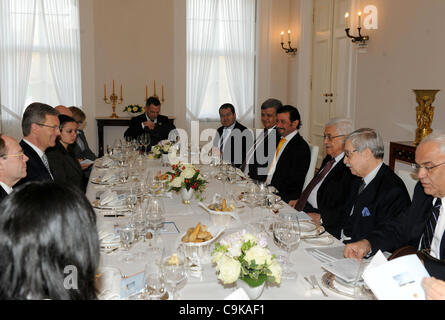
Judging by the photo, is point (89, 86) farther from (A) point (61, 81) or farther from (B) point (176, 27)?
(B) point (176, 27)

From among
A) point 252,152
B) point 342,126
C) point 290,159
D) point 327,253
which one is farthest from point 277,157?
point 327,253

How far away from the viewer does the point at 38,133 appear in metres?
3.60

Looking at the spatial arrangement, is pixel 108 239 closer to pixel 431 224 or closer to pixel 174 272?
pixel 174 272

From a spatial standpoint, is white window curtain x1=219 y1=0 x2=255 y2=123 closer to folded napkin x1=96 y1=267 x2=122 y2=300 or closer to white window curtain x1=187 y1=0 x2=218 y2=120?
white window curtain x1=187 y1=0 x2=218 y2=120

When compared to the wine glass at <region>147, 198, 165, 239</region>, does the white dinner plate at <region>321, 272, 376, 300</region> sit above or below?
below

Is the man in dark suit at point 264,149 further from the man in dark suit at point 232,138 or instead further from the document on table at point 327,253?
the document on table at point 327,253

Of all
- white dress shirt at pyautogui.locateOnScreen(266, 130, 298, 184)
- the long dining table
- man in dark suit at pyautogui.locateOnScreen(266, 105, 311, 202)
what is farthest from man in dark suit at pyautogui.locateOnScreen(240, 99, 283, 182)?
the long dining table

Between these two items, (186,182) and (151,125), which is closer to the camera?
(186,182)

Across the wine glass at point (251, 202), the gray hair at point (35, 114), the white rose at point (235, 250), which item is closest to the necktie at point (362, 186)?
the wine glass at point (251, 202)

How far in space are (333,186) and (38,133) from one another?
2.37 m

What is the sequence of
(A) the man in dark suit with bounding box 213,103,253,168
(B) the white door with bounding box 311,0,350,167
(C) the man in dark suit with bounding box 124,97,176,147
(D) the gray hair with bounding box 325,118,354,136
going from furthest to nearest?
(B) the white door with bounding box 311,0,350,167, (C) the man in dark suit with bounding box 124,97,176,147, (A) the man in dark suit with bounding box 213,103,253,168, (D) the gray hair with bounding box 325,118,354,136

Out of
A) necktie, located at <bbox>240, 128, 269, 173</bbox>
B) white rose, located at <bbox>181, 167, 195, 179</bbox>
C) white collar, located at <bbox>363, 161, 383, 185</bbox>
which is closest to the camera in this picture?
white collar, located at <bbox>363, 161, 383, 185</bbox>

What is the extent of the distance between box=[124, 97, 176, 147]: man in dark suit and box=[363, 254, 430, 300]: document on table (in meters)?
5.51

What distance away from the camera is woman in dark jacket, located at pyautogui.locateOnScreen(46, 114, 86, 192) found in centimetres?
415
